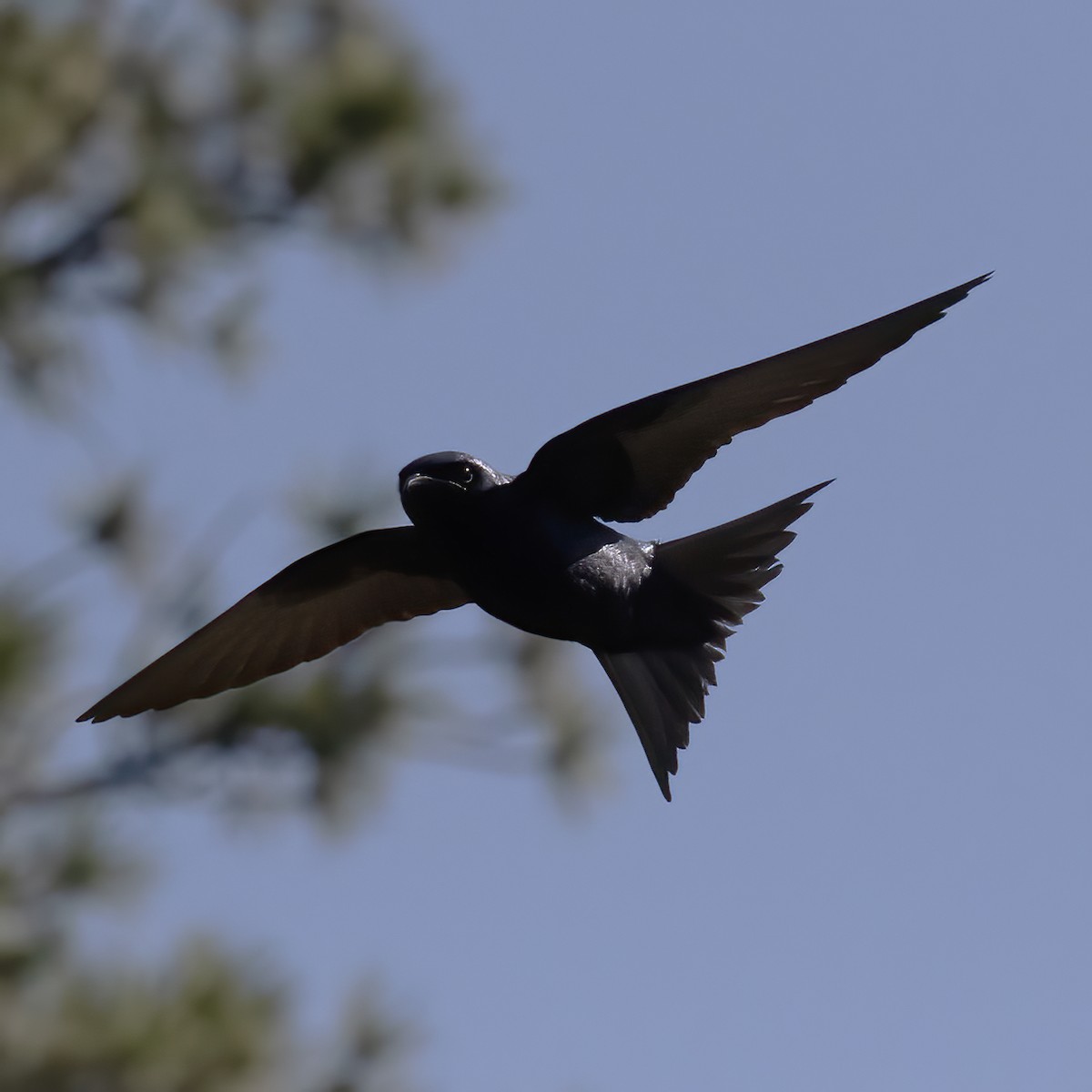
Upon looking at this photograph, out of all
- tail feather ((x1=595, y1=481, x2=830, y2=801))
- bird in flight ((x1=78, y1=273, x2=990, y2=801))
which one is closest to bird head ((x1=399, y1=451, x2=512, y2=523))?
bird in flight ((x1=78, y1=273, x2=990, y2=801))

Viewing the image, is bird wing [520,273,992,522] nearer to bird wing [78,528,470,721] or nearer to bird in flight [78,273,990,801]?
bird in flight [78,273,990,801]

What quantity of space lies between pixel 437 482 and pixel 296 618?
520 mm

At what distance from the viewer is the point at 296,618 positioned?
2.44 metres

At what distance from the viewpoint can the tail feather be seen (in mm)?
2113

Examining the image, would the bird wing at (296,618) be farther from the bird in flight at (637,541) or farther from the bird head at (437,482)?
the bird head at (437,482)

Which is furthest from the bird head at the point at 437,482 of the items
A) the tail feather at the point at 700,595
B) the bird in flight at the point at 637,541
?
the tail feather at the point at 700,595

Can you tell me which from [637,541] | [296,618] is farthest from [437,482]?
[296,618]

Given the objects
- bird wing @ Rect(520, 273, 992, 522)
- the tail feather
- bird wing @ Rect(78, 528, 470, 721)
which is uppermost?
bird wing @ Rect(78, 528, 470, 721)

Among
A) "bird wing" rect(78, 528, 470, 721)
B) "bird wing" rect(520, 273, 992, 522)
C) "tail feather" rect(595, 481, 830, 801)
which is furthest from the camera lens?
"bird wing" rect(78, 528, 470, 721)

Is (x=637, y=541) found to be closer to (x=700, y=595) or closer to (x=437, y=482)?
(x=700, y=595)

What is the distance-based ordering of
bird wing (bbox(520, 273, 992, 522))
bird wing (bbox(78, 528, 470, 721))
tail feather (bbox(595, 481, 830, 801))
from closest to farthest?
bird wing (bbox(520, 273, 992, 522)), tail feather (bbox(595, 481, 830, 801)), bird wing (bbox(78, 528, 470, 721))

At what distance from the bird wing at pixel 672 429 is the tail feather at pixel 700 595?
7 cm

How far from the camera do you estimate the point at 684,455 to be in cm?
210

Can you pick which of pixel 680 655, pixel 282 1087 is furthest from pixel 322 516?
pixel 680 655
